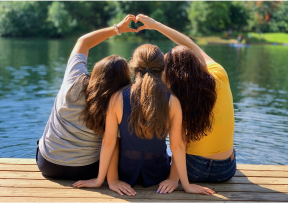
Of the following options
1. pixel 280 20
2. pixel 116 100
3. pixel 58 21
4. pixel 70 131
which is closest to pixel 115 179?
pixel 70 131

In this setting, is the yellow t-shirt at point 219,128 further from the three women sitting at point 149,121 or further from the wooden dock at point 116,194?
the wooden dock at point 116,194

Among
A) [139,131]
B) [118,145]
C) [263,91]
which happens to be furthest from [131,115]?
[263,91]

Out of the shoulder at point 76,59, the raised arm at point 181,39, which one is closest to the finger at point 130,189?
the shoulder at point 76,59

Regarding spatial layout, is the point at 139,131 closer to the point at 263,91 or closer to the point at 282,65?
the point at 263,91

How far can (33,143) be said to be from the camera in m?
5.02

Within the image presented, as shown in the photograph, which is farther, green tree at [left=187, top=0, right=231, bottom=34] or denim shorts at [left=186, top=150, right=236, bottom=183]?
green tree at [left=187, top=0, right=231, bottom=34]

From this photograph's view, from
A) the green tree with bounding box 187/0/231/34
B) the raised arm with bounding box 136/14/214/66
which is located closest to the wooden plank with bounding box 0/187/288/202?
the raised arm with bounding box 136/14/214/66

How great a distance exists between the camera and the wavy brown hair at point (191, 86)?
2.22 m

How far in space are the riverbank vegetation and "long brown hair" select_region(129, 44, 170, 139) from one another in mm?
35619

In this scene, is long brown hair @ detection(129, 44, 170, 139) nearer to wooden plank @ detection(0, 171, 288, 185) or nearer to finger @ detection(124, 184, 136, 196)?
finger @ detection(124, 184, 136, 196)

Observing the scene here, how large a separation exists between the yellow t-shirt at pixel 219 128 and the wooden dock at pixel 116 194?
295 millimetres

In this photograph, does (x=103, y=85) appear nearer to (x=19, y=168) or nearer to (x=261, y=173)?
(x=19, y=168)

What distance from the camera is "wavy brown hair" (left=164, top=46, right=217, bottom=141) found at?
222 cm

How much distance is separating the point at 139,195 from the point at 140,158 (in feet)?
0.82
